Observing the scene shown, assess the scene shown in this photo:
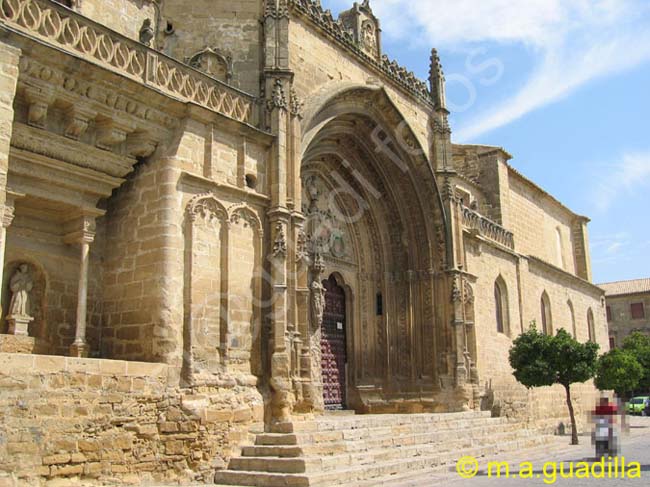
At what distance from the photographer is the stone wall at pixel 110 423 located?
7801 millimetres

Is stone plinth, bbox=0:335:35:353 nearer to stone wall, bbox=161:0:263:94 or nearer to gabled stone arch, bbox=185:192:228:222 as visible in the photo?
gabled stone arch, bbox=185:192:228:222

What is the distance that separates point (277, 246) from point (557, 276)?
18235 millimetres

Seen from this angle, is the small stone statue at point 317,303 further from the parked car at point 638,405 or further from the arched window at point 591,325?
the parked car at point 638,405

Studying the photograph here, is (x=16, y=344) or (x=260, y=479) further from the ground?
(x=16, y=344)

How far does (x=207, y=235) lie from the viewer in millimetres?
10922

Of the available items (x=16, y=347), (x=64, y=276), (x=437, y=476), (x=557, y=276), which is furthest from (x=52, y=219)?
(x=557, y=276)

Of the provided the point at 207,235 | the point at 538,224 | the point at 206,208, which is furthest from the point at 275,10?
the point at 538,224

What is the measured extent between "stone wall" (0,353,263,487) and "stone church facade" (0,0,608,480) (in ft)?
0.09

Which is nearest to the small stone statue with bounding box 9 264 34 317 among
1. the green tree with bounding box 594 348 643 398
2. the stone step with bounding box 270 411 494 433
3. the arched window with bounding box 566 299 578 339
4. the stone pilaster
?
the stone pilaster

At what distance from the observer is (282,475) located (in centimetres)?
904

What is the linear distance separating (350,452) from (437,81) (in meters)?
12.1

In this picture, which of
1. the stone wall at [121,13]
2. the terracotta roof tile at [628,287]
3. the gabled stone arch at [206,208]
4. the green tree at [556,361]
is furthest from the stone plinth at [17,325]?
the terracotta roof tile at [628,287]

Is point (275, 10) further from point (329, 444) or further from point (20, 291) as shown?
point (329, 444)

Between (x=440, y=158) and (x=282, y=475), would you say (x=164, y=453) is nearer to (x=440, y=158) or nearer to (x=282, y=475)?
(x=282, y=475)
